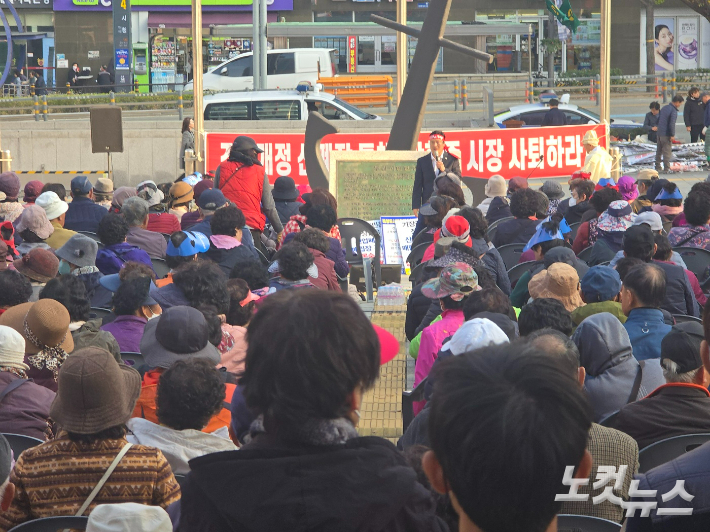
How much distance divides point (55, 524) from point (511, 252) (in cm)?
529

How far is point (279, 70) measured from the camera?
95.2 ft

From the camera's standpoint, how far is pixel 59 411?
3074mm

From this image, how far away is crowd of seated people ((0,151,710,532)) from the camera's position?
178 centimetres

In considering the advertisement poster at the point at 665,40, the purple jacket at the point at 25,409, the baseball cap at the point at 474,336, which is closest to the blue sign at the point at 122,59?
the advertisement poster at the point at 665,40

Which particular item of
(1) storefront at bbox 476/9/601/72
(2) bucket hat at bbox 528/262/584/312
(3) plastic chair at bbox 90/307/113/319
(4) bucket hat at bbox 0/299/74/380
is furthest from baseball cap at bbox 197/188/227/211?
(1) storefront at bbox 476/9/601/72

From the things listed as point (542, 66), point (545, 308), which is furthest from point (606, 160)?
point (542, 66)

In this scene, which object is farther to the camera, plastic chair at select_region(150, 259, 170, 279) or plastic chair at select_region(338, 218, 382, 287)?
plastic chair at select_region(338, 218, 382, 287)

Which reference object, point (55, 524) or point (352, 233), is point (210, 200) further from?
point (55, 524)

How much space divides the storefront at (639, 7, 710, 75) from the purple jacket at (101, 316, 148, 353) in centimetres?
3467

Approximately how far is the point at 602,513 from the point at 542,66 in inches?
1389

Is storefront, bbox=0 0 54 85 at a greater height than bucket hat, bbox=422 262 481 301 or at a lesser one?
greater

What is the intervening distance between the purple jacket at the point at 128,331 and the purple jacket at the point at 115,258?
1.55m

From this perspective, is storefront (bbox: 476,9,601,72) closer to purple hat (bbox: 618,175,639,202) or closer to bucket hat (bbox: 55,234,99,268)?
purple hat (bbox: 618,175,639,202)

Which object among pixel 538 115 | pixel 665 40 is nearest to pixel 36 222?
pixel 538 115
